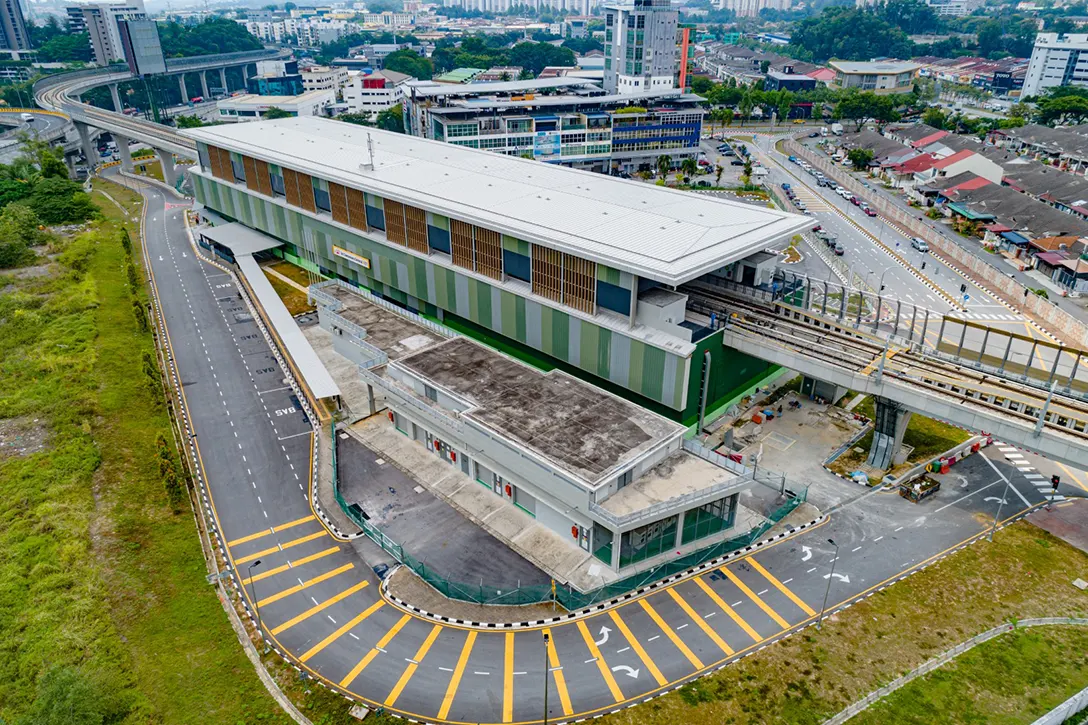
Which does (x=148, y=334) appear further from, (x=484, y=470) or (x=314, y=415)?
(x=484, y=470)

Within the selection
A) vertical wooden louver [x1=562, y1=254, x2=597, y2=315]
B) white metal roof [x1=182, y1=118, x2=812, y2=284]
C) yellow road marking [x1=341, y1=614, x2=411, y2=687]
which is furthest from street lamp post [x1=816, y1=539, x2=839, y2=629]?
vertical wooden louver [x1=562, y1=254, x2=597, y2=315]

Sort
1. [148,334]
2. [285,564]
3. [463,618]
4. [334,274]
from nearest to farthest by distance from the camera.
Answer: [463,618]
[285,564]
[148,334]
[334,274]

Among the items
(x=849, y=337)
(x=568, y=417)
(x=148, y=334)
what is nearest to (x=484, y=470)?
(x=568, y=417)

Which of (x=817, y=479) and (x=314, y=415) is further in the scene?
(x=314, y=415)

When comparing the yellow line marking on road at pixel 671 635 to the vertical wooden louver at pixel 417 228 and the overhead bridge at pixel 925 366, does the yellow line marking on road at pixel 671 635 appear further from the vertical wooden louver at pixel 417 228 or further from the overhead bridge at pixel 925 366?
the vertical wooden louver at pixel 417 228

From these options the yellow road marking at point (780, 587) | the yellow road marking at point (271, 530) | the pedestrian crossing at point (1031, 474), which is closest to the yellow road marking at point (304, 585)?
the yellow road marking at point (271, 530)

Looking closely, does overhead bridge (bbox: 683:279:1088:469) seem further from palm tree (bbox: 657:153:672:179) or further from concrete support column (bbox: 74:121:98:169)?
concrete support column (bbox: 74:121:98:169)
